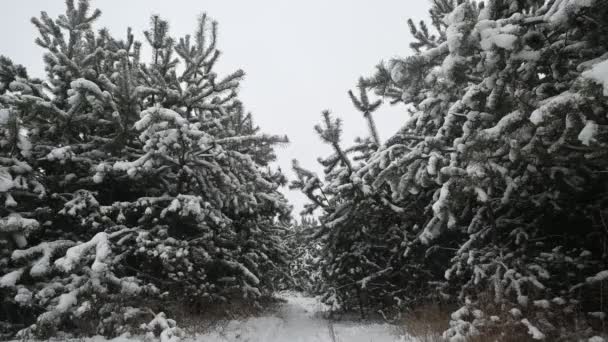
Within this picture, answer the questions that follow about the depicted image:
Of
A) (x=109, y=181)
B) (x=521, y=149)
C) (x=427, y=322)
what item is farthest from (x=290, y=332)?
(x=521, y=149)

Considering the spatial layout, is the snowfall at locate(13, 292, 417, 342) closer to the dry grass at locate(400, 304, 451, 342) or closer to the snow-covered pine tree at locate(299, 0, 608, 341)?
the dry grass at locate(400, 304, 451, 342)

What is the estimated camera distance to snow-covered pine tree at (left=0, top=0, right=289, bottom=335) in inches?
185

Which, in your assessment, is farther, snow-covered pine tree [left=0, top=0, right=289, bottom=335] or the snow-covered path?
the snow-covered path

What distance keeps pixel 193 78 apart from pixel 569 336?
7.09 metres

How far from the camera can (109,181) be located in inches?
257

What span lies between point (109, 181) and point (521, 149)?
6.61m

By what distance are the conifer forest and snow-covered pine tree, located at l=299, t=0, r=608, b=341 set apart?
0.02m

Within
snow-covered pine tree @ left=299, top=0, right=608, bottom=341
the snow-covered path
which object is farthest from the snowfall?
snow-covered pine tree @ left=299, top=0, right=608, bottom=341

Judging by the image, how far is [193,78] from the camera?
709 centimetres

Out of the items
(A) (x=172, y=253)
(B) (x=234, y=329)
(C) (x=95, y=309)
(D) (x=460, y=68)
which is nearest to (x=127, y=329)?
A: (C) (x=95, y=309)

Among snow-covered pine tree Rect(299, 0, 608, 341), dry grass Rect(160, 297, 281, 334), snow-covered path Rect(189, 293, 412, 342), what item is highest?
snow-covered pine tree Rect(299, 0, 608, 341)

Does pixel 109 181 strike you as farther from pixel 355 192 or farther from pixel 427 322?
pixel 427 322

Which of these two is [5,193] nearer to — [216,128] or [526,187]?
[216,128]

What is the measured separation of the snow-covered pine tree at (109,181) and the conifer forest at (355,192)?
1.4 inches
